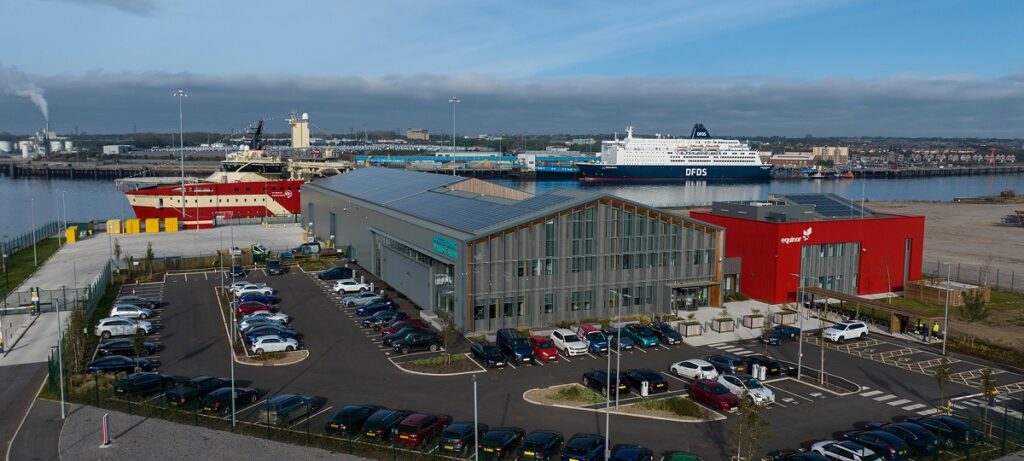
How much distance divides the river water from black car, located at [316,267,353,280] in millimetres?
37674

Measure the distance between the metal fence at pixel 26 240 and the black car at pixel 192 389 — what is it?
25760 millimetres

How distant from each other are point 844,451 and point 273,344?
15.4 m

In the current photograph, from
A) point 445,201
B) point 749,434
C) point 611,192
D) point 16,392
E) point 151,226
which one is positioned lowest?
point 611,192

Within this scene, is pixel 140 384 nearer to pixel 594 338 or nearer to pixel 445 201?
pixel 594 338

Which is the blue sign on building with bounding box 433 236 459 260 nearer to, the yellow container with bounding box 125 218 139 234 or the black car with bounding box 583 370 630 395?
the black car with bounding box 583 370 630 395

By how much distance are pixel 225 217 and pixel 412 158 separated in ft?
373

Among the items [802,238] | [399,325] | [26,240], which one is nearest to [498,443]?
[399,325]

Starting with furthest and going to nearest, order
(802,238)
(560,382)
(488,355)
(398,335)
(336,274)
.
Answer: (336,274)
(802,238)
(398,335)
(488,355)
(560,382)

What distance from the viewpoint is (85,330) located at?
21.2m

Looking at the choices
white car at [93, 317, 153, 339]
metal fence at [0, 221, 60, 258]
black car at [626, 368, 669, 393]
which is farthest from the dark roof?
metal fence at [0, 221, 60, 258]

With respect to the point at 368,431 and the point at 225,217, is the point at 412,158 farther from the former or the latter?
the point at 368,431

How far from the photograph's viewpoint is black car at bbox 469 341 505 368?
19891mm

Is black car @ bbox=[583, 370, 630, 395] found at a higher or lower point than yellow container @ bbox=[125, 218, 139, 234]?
lower

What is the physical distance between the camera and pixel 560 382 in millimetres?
18766
